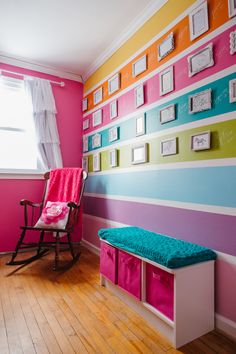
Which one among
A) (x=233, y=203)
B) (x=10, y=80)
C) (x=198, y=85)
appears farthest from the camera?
(x=10, y=80)

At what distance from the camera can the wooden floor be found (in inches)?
48.8

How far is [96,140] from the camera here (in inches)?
116

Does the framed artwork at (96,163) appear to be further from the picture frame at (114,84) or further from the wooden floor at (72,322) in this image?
the wooden floor at (72,322)

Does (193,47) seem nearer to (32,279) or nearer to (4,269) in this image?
(32,279)

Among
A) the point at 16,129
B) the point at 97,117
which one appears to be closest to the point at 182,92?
the point at 97,117

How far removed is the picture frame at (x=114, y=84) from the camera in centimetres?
250

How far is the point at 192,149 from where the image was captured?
1590 millimetres

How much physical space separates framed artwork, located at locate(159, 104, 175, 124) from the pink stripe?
135 millimetres

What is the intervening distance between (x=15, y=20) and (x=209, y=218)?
2530mm

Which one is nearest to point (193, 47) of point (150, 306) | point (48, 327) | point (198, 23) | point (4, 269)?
point (198, 23)

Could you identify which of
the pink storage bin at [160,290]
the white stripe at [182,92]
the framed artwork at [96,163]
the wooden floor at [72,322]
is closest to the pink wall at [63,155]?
the framed artwork at [96,163]

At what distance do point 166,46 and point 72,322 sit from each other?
83.6 inches

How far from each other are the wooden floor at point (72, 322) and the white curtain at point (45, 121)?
149cm

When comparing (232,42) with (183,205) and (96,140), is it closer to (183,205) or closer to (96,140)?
(183,205)
